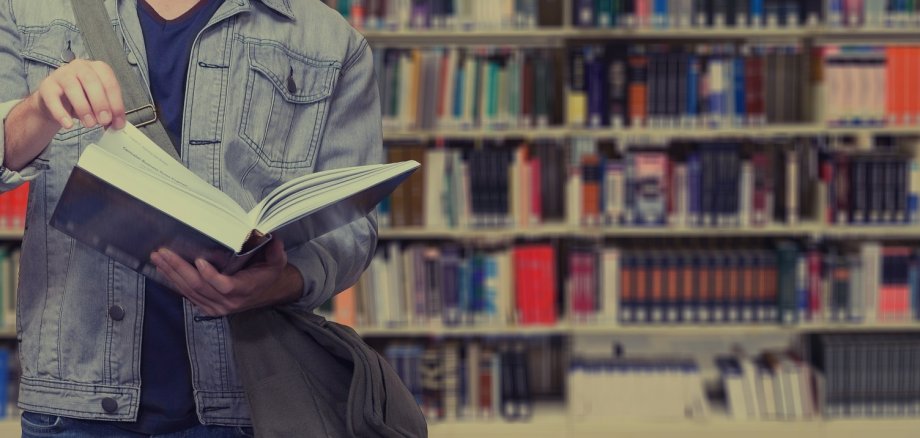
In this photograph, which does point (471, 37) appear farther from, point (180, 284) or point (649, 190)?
point (180, 284)

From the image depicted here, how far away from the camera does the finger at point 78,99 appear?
3.18 ft

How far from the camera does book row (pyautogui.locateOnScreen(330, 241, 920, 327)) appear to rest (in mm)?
3799

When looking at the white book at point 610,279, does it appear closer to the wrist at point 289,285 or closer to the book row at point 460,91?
the book row at point 460,91

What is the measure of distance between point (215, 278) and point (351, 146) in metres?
0.32

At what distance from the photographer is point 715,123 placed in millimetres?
3752

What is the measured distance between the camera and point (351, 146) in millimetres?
1289

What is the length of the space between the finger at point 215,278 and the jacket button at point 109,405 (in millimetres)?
212

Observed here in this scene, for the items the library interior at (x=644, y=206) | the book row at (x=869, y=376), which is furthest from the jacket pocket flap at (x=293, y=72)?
the book row at (x=869, y=376)

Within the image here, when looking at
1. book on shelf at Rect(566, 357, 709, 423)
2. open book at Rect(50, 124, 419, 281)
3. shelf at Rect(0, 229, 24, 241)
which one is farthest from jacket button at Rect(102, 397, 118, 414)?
book on shelf at Rect(566, 357, 709, 423)

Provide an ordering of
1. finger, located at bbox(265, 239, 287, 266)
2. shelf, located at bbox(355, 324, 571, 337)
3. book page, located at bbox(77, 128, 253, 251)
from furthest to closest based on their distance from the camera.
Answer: shelf, located at bbox(355, 324, 571, 337) < finger, located at bbox(265, 239, 287, 266) < book page, located at bbox(77, 128, 253, 251)

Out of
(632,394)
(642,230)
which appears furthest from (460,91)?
(632,394)

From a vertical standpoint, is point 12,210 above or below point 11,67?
below

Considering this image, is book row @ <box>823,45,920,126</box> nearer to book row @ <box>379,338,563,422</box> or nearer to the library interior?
the library interior

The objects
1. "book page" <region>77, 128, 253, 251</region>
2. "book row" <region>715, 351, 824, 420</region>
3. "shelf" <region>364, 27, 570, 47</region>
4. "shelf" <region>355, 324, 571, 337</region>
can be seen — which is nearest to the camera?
"book page" <region>77, 128, 253, 251</region>
